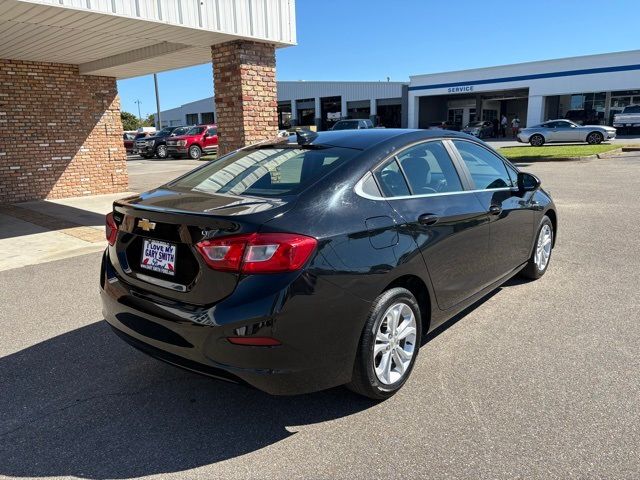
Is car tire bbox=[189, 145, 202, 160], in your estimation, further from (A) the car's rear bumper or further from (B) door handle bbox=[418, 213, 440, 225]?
(A) the car's rear bumper

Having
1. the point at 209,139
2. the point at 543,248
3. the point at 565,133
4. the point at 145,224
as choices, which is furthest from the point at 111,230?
the point at 565,133

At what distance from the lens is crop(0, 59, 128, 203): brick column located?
11203 millimetres

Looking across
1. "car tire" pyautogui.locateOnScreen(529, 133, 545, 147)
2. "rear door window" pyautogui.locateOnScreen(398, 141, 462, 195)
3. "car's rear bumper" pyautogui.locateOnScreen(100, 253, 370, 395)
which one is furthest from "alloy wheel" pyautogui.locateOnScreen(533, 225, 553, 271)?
"car tire" pyautogui.locateOnScreen(529, 133, 545, 147)

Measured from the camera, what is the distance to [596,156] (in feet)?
65.1

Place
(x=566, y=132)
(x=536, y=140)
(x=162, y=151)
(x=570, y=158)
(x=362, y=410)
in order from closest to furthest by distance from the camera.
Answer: (x=362, y=410), (x=570, y=158), (x=566, y=132), (x=536, y=140), (x=162, y=151)

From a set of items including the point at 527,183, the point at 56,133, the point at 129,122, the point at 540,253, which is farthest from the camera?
the point at 129,122

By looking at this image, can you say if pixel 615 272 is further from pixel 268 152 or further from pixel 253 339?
pixel 253 339

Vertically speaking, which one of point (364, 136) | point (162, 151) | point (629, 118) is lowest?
point (162, 151)

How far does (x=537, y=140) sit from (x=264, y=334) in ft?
100

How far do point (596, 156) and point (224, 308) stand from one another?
20880 millimetres

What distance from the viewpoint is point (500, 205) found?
4250 mm

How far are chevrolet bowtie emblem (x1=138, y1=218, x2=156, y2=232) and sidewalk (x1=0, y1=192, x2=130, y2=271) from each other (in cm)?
429

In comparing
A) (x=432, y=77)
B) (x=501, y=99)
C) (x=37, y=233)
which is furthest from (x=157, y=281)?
(x=501, y=99)

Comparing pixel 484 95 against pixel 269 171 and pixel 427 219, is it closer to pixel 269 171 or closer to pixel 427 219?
pixel 427 219
